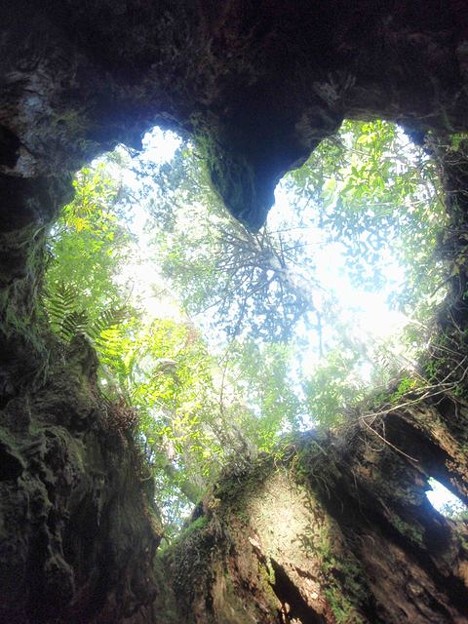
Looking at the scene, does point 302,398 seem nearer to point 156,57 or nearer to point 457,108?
point 457,108

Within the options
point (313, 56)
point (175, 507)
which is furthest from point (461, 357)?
point (175, 507)

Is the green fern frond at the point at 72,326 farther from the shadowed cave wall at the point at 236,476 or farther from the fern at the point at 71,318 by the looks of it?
the shadowed cave wall at the point at 236,476

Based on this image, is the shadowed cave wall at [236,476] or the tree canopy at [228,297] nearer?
the shadowed cave wall at [236,476]

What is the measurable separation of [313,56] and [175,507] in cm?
1106

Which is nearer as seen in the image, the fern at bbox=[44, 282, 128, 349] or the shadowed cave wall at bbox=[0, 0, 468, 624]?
the shadowed cave wall at bbox=[0, 0, 468, 624]

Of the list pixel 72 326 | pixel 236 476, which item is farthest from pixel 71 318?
pixel 236 476

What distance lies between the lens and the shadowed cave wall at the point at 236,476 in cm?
355

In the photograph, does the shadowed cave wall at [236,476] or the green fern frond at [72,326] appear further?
the green fern frond at [72,326]

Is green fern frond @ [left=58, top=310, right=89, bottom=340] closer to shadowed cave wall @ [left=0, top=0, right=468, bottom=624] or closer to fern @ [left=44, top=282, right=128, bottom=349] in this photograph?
fern @ [left=44, top=282, right=128, bottom=349]

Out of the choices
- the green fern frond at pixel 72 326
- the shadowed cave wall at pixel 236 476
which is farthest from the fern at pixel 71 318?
the shadowed cave wall at pixel 236 476

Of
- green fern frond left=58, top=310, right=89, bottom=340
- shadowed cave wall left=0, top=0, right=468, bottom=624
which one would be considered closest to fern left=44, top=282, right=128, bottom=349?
green fern frond left=58, top=310, right=89, bottom=340

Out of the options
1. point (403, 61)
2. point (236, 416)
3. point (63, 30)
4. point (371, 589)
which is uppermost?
point (63, 30)

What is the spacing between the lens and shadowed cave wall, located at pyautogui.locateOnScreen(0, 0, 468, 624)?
355 centimetres

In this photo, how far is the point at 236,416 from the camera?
35.3 ft
